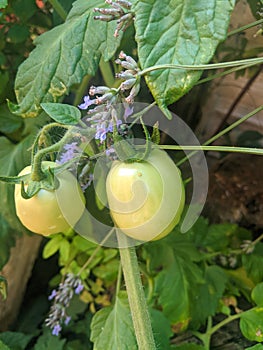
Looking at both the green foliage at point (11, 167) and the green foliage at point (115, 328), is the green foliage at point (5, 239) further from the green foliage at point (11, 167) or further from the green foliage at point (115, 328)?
the green foliage at point (115, 328)

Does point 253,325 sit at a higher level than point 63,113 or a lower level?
lower

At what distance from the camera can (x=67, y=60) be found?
539 mm

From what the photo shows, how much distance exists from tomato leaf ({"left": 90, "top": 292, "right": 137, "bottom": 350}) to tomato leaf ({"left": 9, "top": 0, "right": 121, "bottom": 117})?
25 cm

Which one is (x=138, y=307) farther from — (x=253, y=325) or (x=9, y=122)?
(x=9, y=122)

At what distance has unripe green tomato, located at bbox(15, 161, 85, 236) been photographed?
1.42ft

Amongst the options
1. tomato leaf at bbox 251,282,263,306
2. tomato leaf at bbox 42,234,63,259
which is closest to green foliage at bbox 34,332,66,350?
tomato leaf at bbox 42,234,63,259

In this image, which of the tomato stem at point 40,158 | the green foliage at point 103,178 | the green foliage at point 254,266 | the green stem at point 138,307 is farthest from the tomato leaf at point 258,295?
the tomato stem at point 40,158

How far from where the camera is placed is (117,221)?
0.41 meters

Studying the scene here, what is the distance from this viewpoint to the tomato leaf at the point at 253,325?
641mm

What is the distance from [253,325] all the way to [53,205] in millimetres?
352

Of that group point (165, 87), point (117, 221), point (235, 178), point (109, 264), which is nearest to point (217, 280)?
point (109, 264)

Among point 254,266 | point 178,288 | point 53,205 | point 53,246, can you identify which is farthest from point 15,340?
point 53,205

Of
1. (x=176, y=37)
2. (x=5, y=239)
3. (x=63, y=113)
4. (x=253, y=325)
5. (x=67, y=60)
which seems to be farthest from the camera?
(x=5, y=239)

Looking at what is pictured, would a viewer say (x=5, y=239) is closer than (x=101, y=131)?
No
